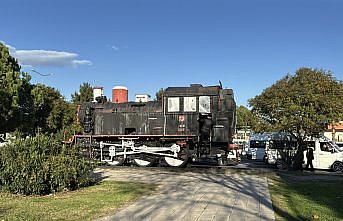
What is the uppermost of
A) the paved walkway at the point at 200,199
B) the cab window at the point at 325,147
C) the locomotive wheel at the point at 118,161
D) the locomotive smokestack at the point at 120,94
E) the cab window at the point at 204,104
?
the locomotive smokestack at the point at 120,94

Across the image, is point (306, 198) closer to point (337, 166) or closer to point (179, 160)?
point (179, 160)

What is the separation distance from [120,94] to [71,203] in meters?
13.9

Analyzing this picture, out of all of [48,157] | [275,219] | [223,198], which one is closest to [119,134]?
[48,157]

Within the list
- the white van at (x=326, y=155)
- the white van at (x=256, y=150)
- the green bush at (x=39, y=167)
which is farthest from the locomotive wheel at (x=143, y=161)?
the white van at (x=256, y=150)

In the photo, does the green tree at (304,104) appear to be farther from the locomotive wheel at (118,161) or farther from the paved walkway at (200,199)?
the locomotive wheel at (118,161)

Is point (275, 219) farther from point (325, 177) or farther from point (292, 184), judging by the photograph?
point (325, 177)

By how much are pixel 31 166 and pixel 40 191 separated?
86cm

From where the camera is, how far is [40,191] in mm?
10852

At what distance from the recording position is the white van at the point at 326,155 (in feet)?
69.4

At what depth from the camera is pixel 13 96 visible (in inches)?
1006

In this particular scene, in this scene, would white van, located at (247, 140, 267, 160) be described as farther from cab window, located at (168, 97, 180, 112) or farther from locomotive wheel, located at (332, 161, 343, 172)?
cab window, located at (168, 97, 180, 112)

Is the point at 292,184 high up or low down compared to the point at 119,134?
down

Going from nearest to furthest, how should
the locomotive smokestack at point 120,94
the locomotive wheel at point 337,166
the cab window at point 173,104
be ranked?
the cab window at point 173,104 → the locomotive wheel at point 337,166 → the locomotive smokestack at point 120,94

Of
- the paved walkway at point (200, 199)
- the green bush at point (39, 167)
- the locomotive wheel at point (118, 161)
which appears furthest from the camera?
the locomotive wheel at point (118, 161)
